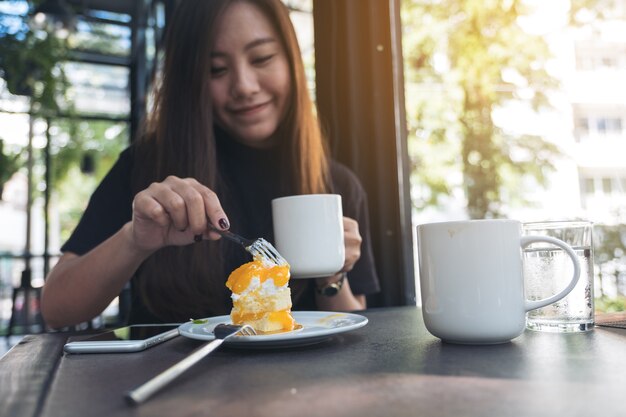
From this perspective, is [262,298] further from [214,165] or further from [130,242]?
[214,165]

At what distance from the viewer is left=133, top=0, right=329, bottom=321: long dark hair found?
55.7 inches

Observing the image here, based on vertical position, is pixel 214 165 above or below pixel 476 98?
below

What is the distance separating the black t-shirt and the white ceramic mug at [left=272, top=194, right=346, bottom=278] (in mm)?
613

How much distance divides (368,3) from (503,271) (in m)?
1.48

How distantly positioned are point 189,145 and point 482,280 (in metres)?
0.99

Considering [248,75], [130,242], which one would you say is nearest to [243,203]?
[248,75]

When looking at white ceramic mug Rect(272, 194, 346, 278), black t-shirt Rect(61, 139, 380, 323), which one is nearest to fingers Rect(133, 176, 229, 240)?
white ceramic mug Rect(272, 194, 346, 278)

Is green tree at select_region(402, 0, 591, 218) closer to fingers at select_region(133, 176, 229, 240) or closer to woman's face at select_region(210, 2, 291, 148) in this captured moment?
woman's face at select_region(210, 2, 291, 148)

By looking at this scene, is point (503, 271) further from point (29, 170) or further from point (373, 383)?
point (29, 170)

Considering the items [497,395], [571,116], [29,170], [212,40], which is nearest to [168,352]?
[497,395]

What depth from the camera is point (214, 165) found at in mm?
1480

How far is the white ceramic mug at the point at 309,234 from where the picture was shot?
92cm

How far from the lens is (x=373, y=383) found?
0.51m

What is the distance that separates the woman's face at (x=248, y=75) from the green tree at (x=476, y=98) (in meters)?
2.26
